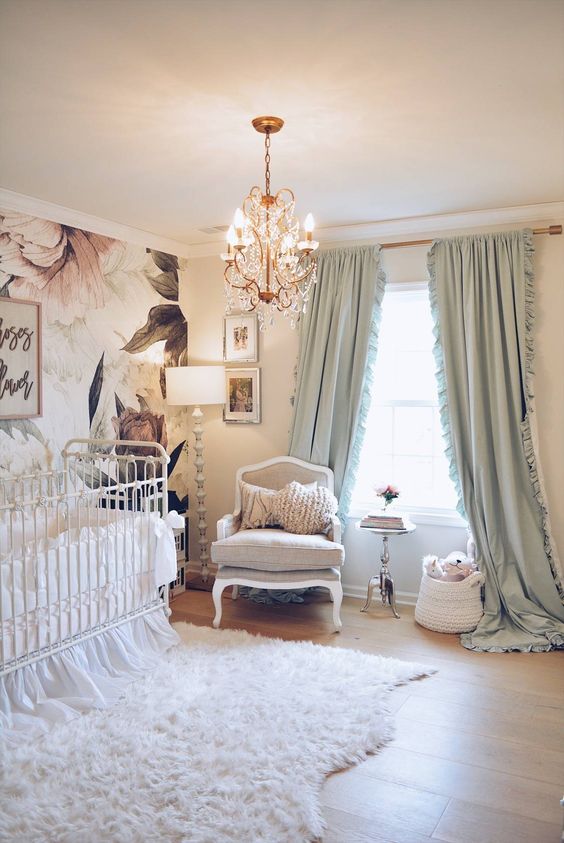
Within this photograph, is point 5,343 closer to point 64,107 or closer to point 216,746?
point 64,107

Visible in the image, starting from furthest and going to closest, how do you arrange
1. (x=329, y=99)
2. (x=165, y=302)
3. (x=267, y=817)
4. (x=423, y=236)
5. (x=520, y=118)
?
(x=165, y=302), (x=423, y=236), (x=520, y=118), (x=329, y=99), (x=267, y=817)

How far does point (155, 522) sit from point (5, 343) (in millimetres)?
1279

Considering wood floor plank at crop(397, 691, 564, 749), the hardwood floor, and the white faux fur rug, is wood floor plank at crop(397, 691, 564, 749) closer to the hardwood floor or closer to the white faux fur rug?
the hardwood floor

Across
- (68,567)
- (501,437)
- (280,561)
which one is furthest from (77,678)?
(501,437)

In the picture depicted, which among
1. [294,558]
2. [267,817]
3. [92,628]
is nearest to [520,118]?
[294,558]

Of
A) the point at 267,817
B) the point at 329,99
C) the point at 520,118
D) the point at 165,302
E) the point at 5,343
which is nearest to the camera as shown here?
the point at 267,817

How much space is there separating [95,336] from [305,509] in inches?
69.0

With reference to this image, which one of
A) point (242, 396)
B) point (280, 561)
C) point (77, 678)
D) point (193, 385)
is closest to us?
point (77, 678)

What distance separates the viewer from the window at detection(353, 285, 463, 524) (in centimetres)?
449

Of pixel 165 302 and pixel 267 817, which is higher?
pixel 165 302

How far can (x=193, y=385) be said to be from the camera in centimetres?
459

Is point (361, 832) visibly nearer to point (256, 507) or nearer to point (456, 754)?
point (456, 754)

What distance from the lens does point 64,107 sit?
8.32ft

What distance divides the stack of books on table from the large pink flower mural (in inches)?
88.3
